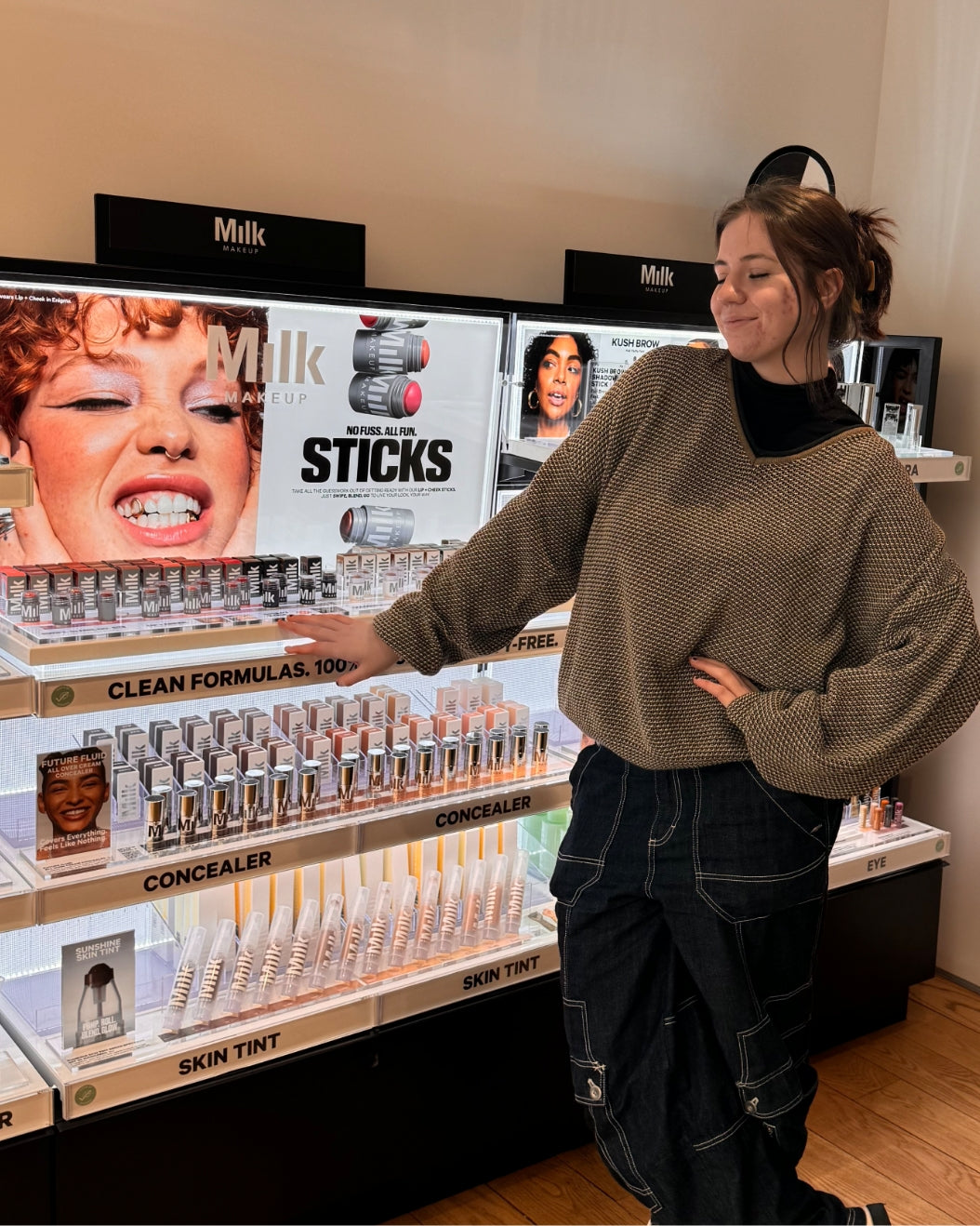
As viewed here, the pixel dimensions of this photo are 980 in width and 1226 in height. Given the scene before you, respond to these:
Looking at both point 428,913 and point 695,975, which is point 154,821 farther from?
point 695,975

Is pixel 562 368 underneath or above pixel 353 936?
above

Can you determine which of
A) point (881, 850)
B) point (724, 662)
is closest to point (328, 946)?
point (724, 662)

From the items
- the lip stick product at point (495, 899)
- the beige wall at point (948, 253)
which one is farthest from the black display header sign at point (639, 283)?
the lip stick product at point (495, 899)

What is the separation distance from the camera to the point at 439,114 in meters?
2.60

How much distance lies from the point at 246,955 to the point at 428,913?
0.39 metres

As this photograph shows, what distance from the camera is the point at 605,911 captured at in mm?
1912

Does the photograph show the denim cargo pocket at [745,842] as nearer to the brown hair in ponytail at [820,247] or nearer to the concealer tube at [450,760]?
the brown hair in ponytail at [820,247]

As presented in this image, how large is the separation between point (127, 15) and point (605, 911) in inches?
67.5

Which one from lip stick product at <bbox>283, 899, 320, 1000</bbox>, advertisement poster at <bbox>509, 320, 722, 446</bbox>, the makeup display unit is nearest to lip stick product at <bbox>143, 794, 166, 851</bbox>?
the makeup display unit

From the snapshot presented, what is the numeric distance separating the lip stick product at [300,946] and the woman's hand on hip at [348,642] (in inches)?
23.2

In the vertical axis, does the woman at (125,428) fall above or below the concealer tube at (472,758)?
above

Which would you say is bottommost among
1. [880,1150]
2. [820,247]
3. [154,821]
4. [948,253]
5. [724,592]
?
[880,1150]

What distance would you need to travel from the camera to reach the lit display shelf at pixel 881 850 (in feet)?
10.1

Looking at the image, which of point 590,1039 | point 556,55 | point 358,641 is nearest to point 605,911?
point 590,1039
